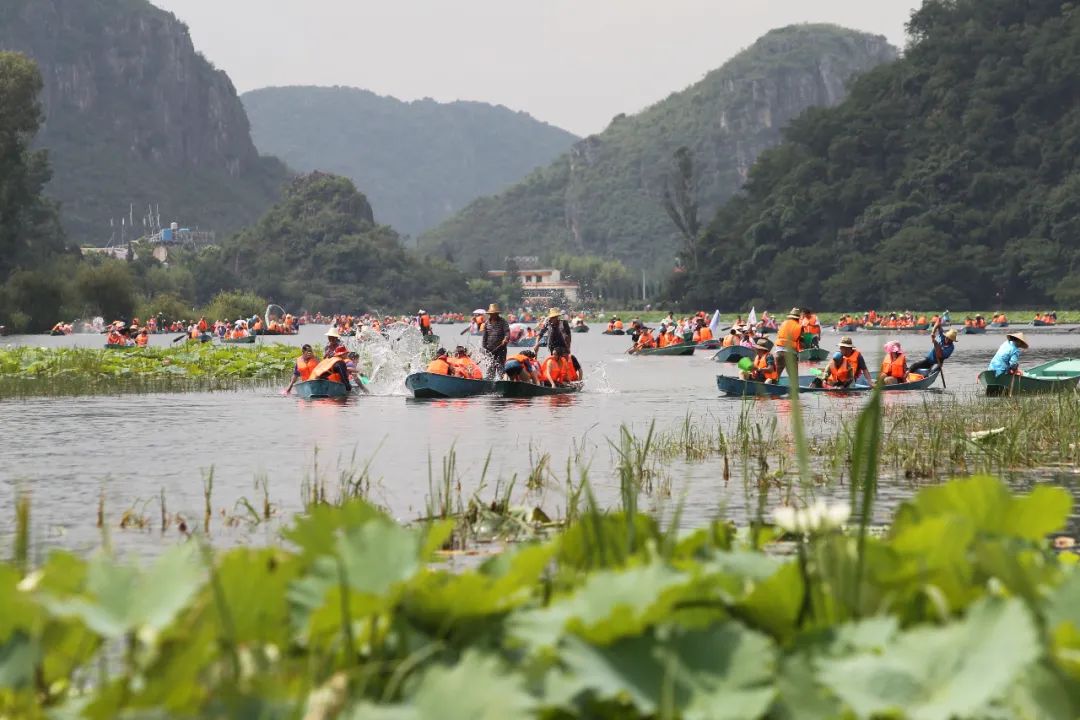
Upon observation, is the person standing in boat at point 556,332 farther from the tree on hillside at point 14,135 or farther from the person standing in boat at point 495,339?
the tree on hillside at point 14,135

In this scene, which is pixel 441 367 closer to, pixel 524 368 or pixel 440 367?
pixel 440 367

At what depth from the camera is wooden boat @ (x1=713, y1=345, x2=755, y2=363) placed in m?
47.5

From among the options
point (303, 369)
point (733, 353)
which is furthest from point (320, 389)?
point (733, 353)

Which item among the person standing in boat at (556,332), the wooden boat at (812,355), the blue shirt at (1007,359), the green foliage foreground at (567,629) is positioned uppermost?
the green foliage foreground at (567,629)

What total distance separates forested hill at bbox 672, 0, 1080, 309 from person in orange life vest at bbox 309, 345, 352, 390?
83.4 meters

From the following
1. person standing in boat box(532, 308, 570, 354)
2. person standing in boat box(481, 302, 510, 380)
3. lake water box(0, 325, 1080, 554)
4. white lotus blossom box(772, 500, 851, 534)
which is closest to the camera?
white lotus blossom box(772, 500, 851, 534)

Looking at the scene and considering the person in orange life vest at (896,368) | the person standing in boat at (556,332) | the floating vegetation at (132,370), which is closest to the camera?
the person in orange life vest at (896,368)

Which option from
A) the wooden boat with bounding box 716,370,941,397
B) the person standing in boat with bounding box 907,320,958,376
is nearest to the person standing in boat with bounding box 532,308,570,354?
the wooden boat with bounding box 716,370,941,397

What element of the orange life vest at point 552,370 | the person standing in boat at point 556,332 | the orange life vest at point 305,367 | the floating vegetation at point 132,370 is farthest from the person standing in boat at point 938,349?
the floating vegetation at point 132,370

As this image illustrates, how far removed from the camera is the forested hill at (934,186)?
364ft

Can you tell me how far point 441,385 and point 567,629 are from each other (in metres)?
27.6

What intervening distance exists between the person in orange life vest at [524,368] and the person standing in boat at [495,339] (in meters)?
0.53

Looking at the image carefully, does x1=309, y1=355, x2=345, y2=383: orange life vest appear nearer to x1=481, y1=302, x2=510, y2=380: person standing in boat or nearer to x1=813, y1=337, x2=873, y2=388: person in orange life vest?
x1=481, y1=302, x2=510, y2=380: person standing in boat

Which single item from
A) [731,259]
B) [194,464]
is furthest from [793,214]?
[194,464]
